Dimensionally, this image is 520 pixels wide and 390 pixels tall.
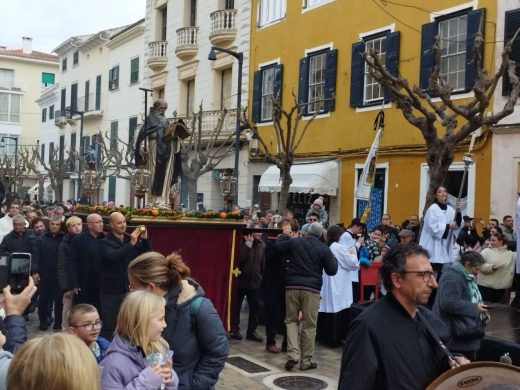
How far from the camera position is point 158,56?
29.1m

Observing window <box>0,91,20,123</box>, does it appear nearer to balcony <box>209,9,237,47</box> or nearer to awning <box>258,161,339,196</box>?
balcony <box>209,9,237,47</box>

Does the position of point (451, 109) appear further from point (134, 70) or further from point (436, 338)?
point (134, 70)

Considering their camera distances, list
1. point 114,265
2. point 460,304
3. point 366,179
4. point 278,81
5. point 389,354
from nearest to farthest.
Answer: point 389,354
point 460,304
point 114,265
point 366,179
point 278,81

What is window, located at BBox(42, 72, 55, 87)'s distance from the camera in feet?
207

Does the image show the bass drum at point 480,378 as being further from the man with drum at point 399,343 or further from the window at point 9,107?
the window at point 9,107

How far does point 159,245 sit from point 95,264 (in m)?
0.97

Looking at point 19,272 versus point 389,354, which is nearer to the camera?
point 389,354

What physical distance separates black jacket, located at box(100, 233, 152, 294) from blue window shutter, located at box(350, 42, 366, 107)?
39.7 feet

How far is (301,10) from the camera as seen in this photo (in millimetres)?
20984

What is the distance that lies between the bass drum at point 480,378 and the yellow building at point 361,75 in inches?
460

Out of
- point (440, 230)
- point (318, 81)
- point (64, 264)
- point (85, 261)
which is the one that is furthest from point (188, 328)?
point (318, 81)

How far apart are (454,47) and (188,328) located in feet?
45.2

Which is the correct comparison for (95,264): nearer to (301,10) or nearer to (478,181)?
(478,181)

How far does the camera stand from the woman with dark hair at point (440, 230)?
10102 millimetres
